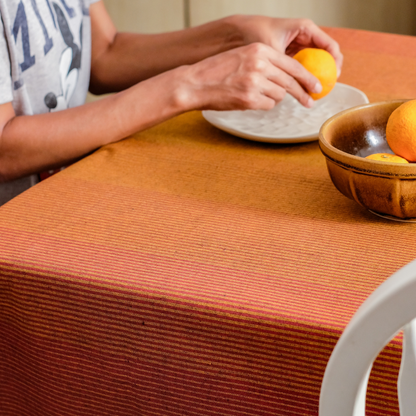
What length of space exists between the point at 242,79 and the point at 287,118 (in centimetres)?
13

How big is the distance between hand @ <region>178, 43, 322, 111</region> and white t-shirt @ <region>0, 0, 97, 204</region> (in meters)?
0.29

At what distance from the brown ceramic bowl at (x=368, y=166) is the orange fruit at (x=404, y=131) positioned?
0.19 ft

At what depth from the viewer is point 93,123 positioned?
772 millimetres

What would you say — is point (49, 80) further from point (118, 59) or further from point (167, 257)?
point (167, 257)

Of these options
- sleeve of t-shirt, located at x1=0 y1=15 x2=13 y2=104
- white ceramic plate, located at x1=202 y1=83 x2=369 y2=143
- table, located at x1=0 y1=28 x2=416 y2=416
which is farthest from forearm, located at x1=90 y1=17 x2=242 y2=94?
table, located at x1=0 y1=28 x2=416 y2=416

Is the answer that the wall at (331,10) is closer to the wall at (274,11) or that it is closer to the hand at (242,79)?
the wall at (274,11)

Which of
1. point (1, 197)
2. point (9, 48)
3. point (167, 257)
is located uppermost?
point (9, 48)

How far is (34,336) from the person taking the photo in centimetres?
53

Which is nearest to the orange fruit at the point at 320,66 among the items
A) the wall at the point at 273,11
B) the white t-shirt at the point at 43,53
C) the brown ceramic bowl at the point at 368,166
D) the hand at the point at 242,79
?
the hand at the point at 242,79

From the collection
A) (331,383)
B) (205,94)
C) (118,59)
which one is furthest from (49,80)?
(331,383)

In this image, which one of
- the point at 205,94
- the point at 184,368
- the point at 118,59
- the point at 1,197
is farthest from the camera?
the point at 118,59

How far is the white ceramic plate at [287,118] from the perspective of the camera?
2.49 feet

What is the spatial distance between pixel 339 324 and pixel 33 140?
556 mm

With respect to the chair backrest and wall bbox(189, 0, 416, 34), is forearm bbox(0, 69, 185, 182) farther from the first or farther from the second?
wall bbox(189, 0, 416, 34)
